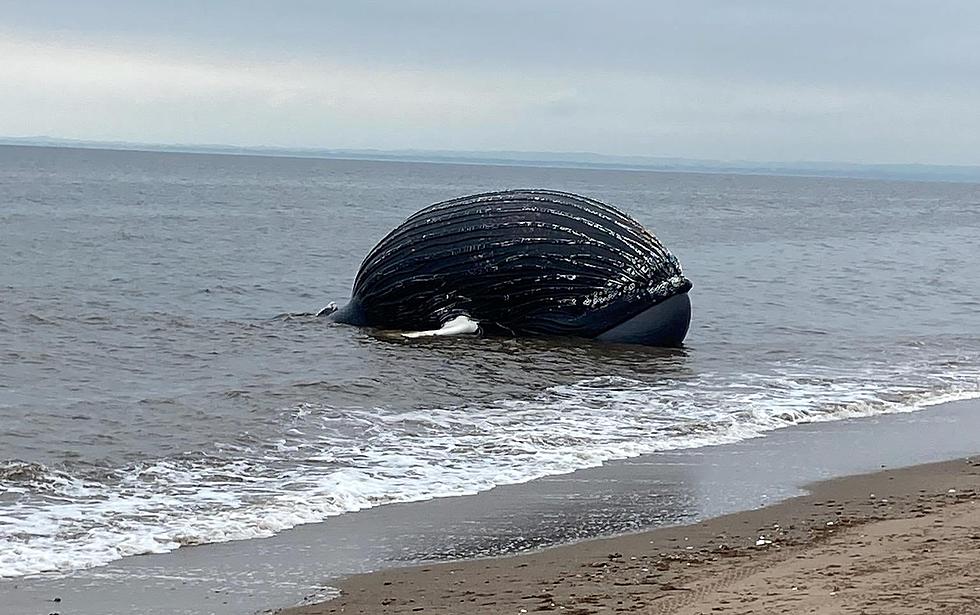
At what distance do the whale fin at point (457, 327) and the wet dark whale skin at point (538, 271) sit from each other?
0.07 meters

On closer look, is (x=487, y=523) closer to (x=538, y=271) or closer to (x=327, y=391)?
(x=327, y=391)

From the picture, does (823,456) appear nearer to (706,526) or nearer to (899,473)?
(899,473)

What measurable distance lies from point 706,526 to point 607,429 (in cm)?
337

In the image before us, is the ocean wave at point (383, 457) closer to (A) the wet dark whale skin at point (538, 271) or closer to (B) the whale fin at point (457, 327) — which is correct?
(A) the wet dark whale skin at point (538, 271)

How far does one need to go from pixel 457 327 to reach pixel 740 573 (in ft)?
31.2

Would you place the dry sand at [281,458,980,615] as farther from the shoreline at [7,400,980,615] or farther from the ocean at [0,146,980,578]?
the ocean at [0,146,980,578]

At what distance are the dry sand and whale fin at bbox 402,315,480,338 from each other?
7.74 meters

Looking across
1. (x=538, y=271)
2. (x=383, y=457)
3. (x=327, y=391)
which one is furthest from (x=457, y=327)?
(x=383, y=457)

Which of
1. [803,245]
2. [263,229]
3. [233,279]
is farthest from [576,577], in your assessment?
[263,229]

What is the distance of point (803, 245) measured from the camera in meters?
42.6

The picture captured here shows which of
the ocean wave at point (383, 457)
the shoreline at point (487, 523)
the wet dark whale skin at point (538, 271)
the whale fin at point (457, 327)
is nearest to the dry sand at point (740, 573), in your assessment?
the shoreline at point (487, 523)

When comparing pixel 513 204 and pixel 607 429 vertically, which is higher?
pixel 513 204

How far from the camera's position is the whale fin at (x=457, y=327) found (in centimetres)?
1575

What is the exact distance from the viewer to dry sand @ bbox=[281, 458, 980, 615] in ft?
18.8
